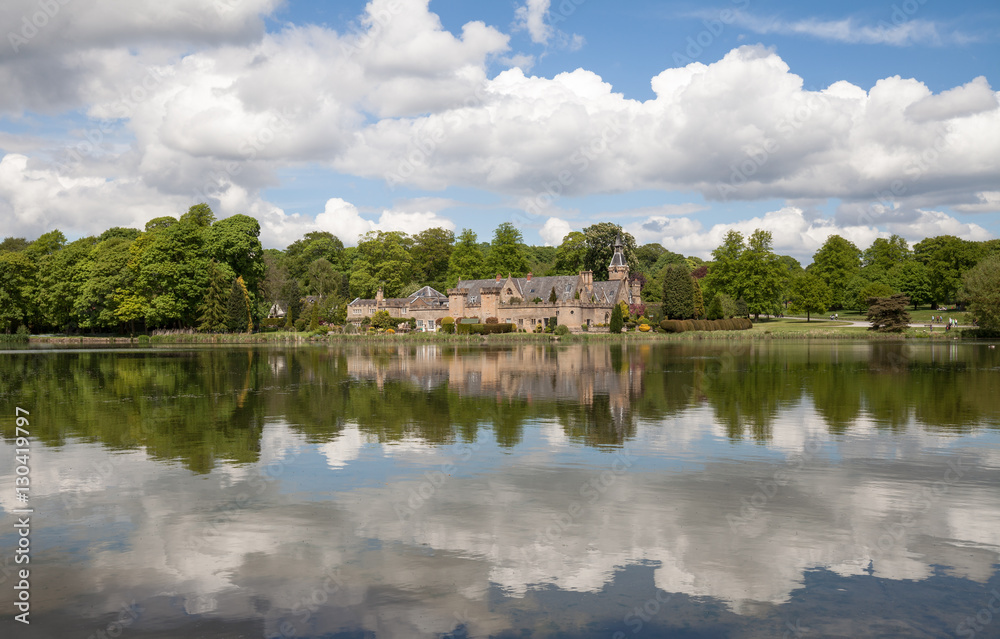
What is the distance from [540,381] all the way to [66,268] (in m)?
63.4

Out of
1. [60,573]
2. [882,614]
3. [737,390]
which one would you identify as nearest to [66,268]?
[737,390]

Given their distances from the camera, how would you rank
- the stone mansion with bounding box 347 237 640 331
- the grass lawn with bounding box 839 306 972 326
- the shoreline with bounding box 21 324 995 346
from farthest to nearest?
1. the grass lawn with bounding box 839 306 972 326
2. the stone mansion with bounding box 347 237 640 331
3. the shoreline with bounding box 21 324 995 346

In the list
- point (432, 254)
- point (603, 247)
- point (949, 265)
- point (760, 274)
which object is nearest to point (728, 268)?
point (760, 274)

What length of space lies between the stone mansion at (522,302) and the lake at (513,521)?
59402 mm

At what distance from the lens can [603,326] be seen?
256 feet

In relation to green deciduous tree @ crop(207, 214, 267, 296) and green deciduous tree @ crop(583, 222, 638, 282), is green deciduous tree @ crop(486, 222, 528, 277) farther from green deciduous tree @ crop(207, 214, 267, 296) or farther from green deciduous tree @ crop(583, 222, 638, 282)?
green deciduous tree @ crop(207, 214, 267, 296)

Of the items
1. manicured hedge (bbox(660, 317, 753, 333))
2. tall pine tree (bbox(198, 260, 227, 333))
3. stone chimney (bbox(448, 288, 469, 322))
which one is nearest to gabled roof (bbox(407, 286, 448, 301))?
stone chimney (bbox(448, 288, 469, 322))

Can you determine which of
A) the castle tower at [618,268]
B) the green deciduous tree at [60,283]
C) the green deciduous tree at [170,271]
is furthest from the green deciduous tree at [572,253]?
the green deciduous tree at [60,283]

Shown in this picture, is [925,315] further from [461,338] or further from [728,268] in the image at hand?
[461,338]

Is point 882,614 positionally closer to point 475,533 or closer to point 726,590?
point 726,590

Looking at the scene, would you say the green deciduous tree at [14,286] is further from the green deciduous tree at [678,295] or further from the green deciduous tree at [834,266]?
the green deciduous tree at [834,266]

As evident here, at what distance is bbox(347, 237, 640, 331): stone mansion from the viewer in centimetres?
7856

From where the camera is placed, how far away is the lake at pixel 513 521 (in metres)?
6.33

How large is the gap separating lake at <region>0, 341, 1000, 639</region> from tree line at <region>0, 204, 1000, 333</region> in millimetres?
52793
